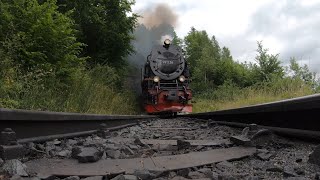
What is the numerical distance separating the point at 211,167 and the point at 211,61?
36.0m

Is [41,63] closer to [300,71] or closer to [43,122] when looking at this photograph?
[43,122]

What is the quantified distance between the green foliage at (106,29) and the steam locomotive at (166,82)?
6.97ft

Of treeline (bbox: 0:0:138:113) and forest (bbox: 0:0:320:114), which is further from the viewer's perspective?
forest (bbox: 0:0:320:114)

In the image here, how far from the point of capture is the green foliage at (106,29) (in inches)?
559

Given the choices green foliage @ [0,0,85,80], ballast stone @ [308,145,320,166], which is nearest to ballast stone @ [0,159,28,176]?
ballast stone @ [308,145,320,166]

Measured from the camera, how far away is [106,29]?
15477 mm

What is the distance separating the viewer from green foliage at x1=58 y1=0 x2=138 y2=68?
559 inches

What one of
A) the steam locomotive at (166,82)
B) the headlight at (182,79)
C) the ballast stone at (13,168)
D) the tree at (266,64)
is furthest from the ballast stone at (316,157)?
the tree at (266,64)

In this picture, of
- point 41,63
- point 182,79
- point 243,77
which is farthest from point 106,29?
point 243,77

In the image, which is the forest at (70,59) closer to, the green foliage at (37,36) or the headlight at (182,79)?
the green foliage at (37,36)

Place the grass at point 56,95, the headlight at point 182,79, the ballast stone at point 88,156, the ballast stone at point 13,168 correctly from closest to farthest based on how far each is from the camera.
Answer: the ballast stone at point 13,168 → the ballast stone at point 88,156 → the grass at point 56,95 → the headlight at point 182,79

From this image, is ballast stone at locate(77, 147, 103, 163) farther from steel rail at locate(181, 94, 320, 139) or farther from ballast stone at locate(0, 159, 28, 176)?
steel rail at locate(181, 94, 320, 139)

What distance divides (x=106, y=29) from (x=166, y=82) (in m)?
3.72

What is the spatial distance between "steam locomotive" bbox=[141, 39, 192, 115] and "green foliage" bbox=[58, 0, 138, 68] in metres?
2.13
